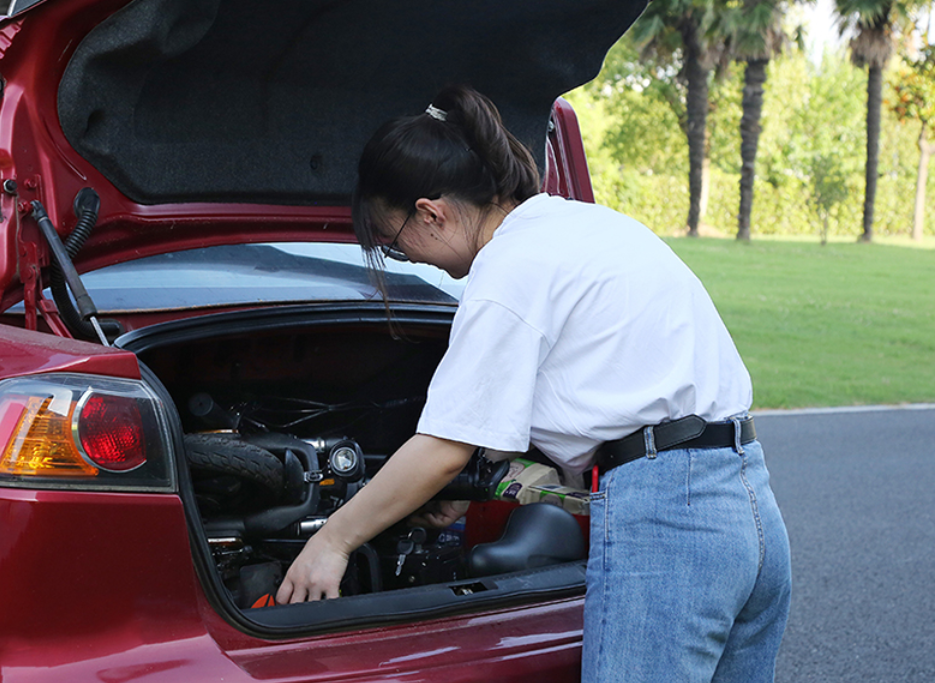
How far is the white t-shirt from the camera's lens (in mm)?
1554

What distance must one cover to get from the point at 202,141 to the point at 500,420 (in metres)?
1.25

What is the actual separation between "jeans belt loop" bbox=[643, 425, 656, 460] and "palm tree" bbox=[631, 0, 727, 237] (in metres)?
25.0

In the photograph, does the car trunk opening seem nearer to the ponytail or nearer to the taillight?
the taillight

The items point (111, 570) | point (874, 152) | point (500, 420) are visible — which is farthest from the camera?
point (874, 152)

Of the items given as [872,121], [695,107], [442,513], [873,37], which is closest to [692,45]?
[695,107]

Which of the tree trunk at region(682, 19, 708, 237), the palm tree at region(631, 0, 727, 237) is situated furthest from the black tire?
the tree trunk at region(682, 19, 708, 237)

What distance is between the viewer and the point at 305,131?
2.56 m

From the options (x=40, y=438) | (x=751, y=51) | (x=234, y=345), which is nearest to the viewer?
(x=40, y=438)

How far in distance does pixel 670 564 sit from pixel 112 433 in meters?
0.91

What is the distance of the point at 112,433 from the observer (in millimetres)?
1427

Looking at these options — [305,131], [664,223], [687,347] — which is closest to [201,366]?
[305,131]

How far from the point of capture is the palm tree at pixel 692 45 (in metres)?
24.9

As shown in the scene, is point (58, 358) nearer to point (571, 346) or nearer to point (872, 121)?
point (571, 346)

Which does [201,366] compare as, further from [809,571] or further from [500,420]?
[809,571]
